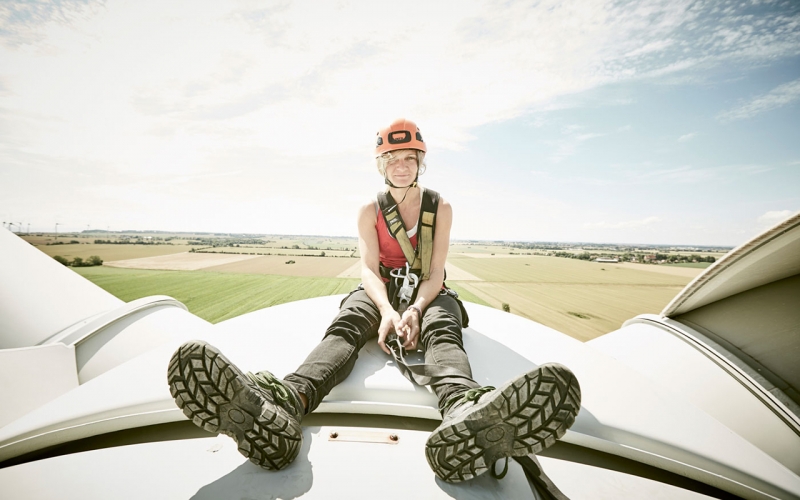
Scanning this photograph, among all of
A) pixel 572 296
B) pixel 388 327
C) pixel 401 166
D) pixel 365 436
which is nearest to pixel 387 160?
pixel 401 166

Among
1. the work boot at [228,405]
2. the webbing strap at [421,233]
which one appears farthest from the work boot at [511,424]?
the webbing strap at [421,233]

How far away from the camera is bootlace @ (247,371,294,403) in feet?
5.61

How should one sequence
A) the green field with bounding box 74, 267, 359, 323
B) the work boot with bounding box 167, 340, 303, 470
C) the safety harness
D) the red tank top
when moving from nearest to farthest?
the work boot with bounding box 167, 340, 303, 470 < the safety harness < the red tank top < the green field with bounding box 74, 267, 359, 323

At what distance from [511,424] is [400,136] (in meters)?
2.79

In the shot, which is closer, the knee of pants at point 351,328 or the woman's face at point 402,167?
the knee of pants at point 351,328

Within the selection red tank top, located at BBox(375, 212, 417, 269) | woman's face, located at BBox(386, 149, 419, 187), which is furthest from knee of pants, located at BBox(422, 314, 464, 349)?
woman's face, located at BBox(386, 149, 419, 187)

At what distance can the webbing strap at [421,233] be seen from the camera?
324cm

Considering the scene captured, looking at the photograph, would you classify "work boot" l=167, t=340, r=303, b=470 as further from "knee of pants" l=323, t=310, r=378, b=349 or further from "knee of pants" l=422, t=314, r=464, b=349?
"knee of pants" l=422, t=314, r=464, b=349

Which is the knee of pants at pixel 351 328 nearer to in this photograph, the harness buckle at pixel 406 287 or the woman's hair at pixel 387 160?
the harness buckle at pixel 406 287

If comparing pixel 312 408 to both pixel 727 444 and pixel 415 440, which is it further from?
pixel 727 444

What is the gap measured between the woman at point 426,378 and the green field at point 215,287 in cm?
1137

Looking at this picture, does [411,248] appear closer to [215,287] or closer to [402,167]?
[402,167]

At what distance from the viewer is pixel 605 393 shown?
2369 mm

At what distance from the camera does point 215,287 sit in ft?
65.8
